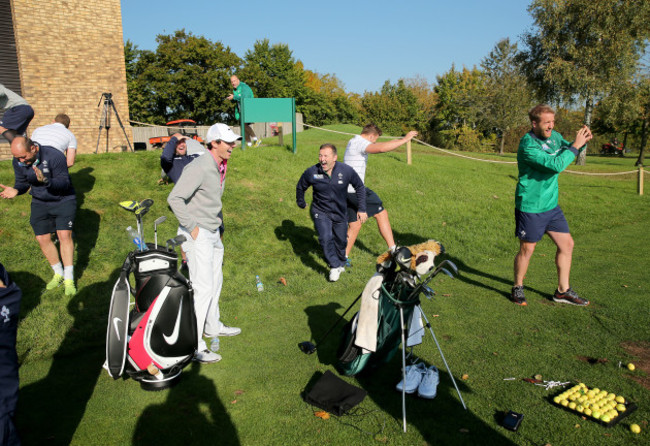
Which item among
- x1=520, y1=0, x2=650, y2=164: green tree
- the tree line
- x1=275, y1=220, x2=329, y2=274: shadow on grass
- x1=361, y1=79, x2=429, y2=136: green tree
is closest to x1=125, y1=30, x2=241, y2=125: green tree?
the tree line

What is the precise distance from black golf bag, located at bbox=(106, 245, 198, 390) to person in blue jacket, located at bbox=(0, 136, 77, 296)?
2.95 metres

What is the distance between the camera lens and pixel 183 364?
404 cm

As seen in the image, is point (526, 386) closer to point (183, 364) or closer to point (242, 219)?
point (183, 364)

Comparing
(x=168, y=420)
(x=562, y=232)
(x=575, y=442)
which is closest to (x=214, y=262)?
(x=168, y=420)

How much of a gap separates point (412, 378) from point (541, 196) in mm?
3395

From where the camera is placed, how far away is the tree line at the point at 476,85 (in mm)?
29141

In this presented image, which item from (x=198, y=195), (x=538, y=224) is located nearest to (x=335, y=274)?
(x=538, y=224)

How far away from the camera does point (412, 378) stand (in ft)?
12.7

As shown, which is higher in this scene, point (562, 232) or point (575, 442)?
point (562, 232)

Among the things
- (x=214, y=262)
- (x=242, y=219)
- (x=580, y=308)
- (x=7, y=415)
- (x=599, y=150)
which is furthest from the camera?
(x=599, y=150)

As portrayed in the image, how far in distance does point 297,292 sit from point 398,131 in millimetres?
50035

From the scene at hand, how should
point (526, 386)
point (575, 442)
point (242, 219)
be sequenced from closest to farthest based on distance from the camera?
point (575, 442), point (526, 386), point (242, 219)

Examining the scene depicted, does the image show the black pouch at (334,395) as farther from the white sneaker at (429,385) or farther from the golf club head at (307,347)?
the golf club head at (307,347)

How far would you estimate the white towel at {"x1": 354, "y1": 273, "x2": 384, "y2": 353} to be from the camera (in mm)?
3752
